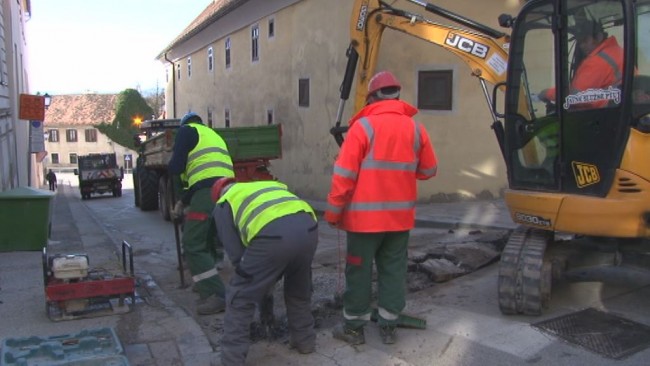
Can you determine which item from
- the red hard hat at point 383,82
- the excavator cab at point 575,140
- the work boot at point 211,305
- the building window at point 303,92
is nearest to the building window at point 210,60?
the building window at point 303,92

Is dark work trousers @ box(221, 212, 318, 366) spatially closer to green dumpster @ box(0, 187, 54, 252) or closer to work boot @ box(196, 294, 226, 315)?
work boot @ box(196, 294, 226, 315)

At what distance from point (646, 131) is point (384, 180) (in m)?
1.87

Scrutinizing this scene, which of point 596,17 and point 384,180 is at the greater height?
point 596,17

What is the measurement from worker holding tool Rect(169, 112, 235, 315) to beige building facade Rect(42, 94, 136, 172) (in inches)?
2565

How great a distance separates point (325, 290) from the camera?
18.8 feet

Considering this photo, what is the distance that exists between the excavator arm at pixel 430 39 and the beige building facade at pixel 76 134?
204 feet

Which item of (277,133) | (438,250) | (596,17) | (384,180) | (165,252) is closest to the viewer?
(384,180)

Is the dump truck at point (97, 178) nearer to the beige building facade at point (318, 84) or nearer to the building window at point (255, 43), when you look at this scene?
the beige building facade at point (318, 84)

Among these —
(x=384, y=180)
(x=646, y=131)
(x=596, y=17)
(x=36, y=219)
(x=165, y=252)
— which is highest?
(x=596, y=17)

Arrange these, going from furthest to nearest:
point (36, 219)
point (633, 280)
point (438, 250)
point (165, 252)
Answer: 1. point (165, 252)
2. point (36, 219)
3. point (438, 250)
4. point (633, 280)

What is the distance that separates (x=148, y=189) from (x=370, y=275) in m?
12.6

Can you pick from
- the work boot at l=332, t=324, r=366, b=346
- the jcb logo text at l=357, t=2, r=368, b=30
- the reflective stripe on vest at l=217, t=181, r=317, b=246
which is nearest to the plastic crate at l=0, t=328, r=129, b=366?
the reflective stripe on vest at l=217, t=181, r=317, b=246

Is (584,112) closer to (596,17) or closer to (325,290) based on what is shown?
(596,17)

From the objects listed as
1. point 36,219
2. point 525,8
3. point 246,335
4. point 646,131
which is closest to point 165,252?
point 36,219
